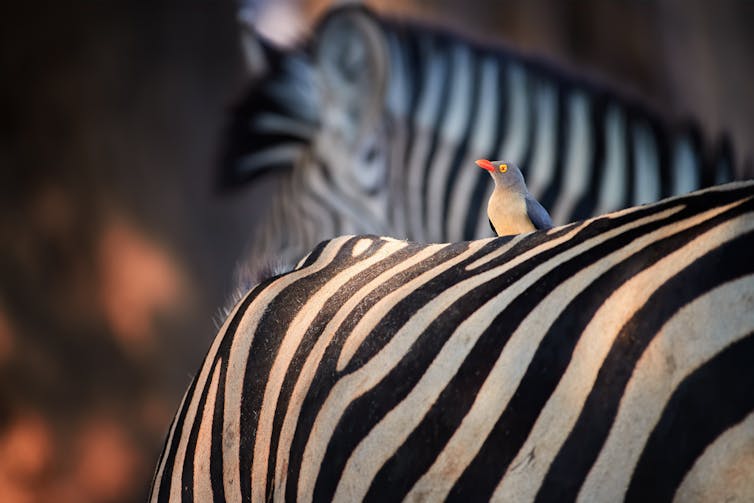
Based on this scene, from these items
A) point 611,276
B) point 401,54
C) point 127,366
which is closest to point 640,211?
point 611,276

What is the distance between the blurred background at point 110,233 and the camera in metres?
2.52

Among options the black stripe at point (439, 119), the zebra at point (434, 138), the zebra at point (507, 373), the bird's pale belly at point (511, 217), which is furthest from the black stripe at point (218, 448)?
the black stripe at point (439, 119)

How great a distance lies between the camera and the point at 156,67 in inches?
102

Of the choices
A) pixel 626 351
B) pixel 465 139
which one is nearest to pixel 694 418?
pixel 626 351

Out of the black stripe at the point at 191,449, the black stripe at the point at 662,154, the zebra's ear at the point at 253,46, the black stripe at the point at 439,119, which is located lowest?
the black stripe at the point at 191,449

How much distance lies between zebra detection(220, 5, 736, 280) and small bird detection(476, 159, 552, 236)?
1.10 meters

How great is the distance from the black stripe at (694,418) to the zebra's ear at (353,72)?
162 cm

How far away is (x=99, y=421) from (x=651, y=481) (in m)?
2.24

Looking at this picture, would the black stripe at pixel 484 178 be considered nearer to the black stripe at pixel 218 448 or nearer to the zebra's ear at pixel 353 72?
the zebra's ear at pixel 353 72

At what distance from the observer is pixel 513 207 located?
77 centimetres

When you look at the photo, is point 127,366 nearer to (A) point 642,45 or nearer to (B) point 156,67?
(B) point 156,67

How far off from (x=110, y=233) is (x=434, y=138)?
3.24 feet

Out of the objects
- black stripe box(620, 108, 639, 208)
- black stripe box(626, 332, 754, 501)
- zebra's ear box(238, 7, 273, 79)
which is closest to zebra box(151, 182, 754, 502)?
black stripe box(626, 332, 754, 501)

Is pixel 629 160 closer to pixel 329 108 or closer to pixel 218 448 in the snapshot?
pixel 329 108
